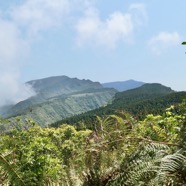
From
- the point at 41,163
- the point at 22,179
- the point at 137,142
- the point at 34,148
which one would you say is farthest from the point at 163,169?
the point at 34,148

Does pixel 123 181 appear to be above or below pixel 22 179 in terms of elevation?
below

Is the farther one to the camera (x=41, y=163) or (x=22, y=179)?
(x=41, y=163)

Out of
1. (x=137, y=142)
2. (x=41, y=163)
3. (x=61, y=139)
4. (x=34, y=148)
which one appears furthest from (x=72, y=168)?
(x=61, y=139)

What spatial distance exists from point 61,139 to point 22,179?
239 ft

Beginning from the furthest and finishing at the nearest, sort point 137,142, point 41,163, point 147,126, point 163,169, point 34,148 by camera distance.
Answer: point 34,148 → point 41,163 → point 147,126 → point 137,142 → point 163,169

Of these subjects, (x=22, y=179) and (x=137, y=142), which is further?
(x=137, y=142)

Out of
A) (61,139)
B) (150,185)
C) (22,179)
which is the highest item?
(22,179)

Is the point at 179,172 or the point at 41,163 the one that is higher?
the point at 179,172

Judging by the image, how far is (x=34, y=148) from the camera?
13305mm

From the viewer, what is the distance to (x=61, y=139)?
7356 cm

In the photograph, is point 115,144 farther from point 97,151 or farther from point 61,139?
point 61,139

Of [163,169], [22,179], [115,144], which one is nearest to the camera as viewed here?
[22,179]

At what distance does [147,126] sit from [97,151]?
0.95 m

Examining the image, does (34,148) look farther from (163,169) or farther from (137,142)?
(163,169)
